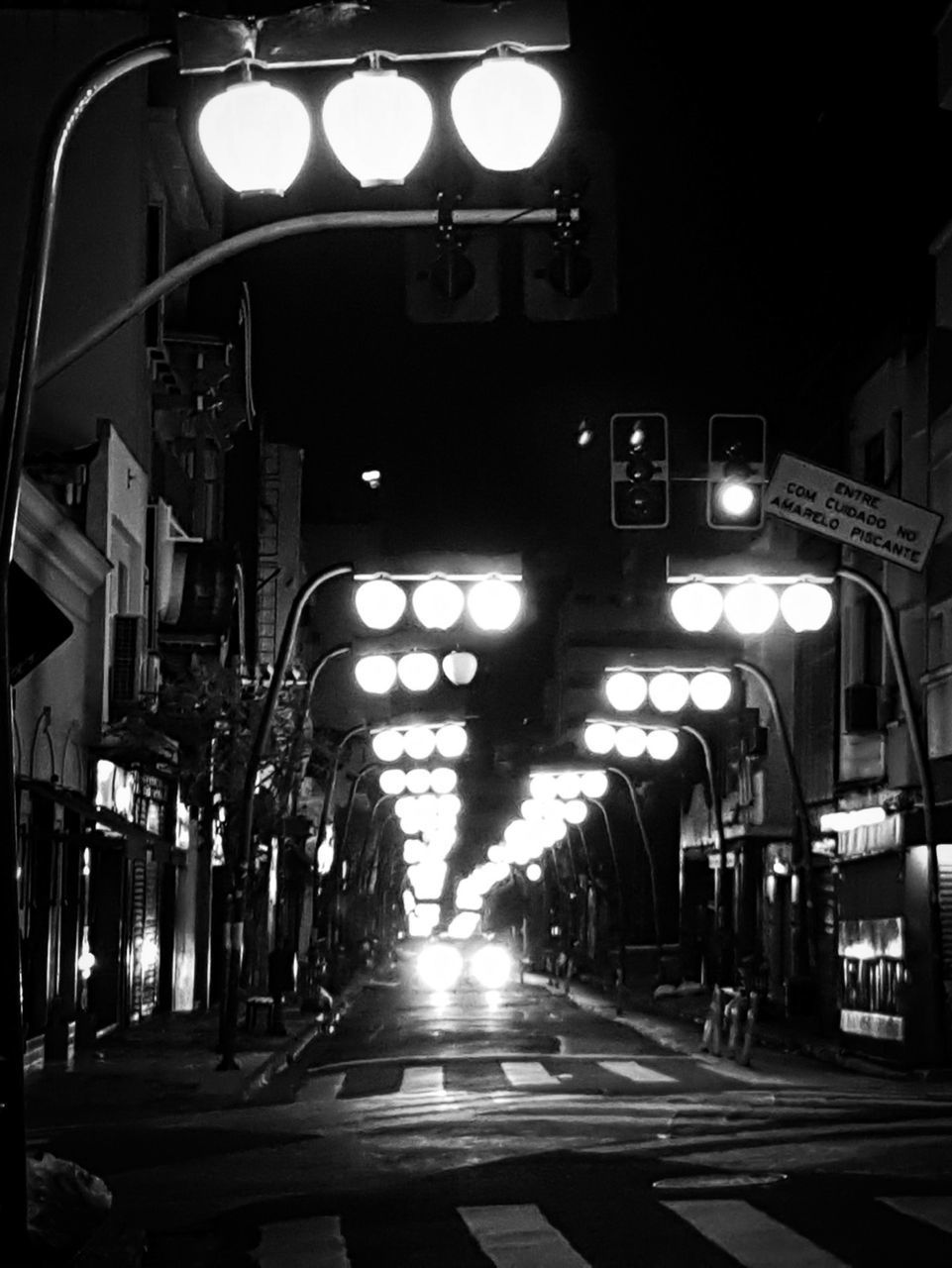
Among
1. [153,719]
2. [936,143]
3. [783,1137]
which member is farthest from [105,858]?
[783,1137]

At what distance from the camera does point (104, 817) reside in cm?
3016

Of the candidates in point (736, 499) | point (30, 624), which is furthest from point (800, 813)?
point (30, 624)

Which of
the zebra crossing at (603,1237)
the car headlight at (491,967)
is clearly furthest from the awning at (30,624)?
the car headlight at (491,967)

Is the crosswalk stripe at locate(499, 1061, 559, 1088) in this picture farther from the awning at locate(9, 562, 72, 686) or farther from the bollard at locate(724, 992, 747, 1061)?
the awning at locate(9, 562, 72, 686)

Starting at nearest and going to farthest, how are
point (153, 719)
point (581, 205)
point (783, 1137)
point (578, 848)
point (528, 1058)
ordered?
point (581, 205) < point (783, 1137) < point (528, 1058) < point (153, 719) < point (578, 848)

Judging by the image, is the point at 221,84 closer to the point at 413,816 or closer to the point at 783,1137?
the point at 783,1137

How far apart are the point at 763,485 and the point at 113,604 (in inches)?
775

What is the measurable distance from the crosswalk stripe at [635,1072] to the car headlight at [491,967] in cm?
3998

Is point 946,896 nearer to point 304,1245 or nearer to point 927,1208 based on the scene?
point 927,1208

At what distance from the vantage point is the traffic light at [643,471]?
20125 millimetres

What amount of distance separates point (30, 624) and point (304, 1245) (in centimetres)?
452

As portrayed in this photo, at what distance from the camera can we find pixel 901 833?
3053cm

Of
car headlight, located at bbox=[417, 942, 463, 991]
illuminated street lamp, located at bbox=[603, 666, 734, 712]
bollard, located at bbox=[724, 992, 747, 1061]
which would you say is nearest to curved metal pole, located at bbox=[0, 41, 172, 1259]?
bollard, located at bbox=[724, 992, 747, 1061]

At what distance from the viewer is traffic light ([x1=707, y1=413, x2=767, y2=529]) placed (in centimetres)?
2011
